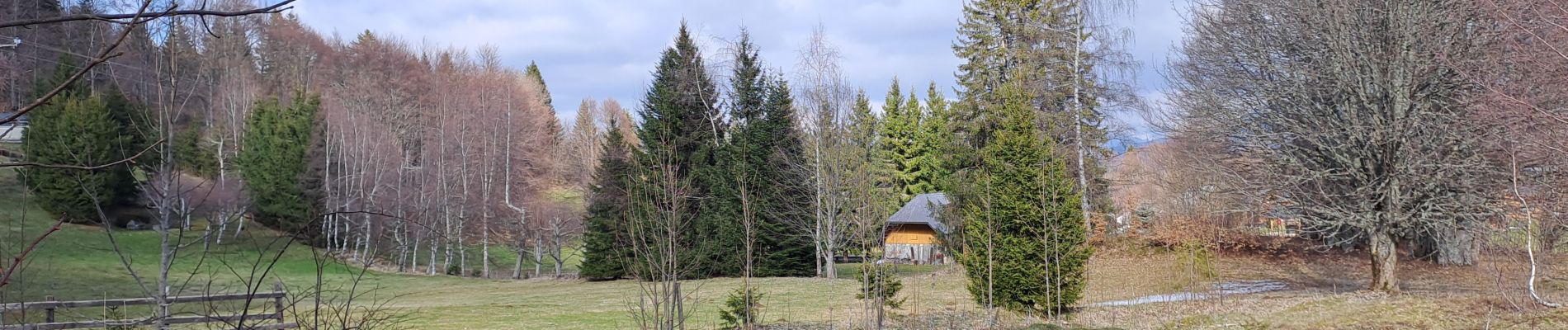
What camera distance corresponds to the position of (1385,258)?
14125mm

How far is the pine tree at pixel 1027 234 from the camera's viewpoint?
12.7 m

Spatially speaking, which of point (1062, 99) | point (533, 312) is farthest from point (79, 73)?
point (1062, 99)

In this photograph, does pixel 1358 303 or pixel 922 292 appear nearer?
pixel 1358 303

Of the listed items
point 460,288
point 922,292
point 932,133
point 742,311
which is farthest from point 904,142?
point 742,311

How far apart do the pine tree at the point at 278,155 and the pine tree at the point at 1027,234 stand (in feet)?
99.0

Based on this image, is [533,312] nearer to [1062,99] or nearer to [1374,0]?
[1374,0]

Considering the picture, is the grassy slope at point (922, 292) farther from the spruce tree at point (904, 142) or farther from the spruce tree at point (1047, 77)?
the spruce tree at point (904, 142)

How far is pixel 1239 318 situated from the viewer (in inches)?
444

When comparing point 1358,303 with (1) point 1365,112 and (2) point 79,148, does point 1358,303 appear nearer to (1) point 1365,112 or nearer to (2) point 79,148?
(1) point 1365,112

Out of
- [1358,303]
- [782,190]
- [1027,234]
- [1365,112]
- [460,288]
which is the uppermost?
[1365,112]

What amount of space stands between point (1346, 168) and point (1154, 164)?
70.9ft

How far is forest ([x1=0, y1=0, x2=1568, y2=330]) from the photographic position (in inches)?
327

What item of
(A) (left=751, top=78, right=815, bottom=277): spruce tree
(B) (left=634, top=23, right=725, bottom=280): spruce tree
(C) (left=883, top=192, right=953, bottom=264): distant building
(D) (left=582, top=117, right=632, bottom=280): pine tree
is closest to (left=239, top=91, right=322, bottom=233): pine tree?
(D) (left=582, top=117, right=632, bottom=280): pine tree

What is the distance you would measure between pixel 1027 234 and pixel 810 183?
14.3 metres
